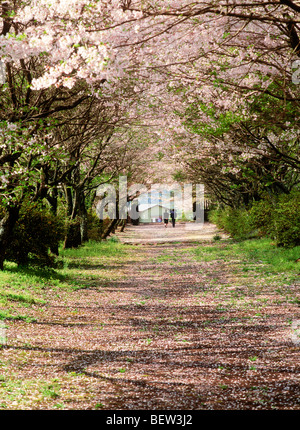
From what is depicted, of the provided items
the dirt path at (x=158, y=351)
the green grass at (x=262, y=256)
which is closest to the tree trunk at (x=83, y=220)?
the green grass at (x=262, y=256)

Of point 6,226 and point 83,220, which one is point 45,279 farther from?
point 83,220

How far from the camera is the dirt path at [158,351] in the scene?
5445 mm

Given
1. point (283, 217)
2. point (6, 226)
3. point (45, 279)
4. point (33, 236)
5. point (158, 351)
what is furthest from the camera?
point (283, 217)

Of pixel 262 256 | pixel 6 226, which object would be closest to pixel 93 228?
pixel 262 256

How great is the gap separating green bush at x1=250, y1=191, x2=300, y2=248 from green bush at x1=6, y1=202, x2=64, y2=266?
29.0ft

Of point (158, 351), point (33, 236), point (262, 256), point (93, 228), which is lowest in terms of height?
point (158, 351)

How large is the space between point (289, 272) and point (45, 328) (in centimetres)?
857

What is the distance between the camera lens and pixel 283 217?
18.6m

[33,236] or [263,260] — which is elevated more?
[33,236]

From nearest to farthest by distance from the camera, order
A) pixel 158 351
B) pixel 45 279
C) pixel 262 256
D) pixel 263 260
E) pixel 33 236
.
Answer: pixel 158 351
pixel 45 279
pixel 33 236
pixel 263 260
pixel 262 256

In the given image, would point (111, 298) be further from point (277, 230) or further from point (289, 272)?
point (277, 230)

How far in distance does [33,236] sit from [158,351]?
28.4ft

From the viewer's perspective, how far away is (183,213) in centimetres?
8156

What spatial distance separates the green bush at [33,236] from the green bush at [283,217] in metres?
8.85
